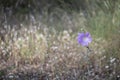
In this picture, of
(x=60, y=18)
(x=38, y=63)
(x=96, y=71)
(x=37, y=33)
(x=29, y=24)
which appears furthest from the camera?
(x=60, y=18)

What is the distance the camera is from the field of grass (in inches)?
151

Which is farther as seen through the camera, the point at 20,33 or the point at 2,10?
the point at 2,10

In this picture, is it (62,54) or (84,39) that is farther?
(62,54)

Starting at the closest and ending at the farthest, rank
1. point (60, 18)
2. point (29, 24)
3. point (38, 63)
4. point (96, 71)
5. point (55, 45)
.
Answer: point (96, 71) < point (38, 63) < point (55, 45) < point (29, 24) < point (60, 18)

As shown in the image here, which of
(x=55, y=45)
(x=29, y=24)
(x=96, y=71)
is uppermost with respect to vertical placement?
(x=29, y=24)

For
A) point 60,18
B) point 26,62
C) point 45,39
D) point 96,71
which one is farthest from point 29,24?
point 96,71

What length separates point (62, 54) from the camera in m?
4.20

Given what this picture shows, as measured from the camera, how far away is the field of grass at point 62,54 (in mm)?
3840

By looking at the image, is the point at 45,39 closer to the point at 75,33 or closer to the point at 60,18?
the point at 75,33

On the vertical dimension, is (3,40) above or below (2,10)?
below

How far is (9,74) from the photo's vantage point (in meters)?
3.90

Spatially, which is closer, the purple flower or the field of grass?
the purple flower

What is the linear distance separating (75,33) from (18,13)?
1.51 metres

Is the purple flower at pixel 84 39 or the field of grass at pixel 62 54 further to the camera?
the field of grass at pixel 62 54
